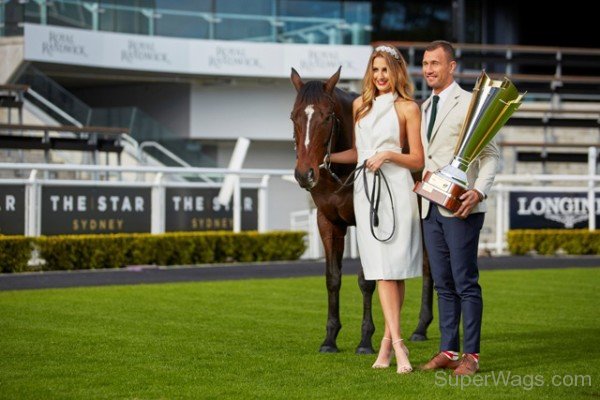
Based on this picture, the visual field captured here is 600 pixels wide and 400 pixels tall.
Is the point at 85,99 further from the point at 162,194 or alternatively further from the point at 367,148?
the point at 367,148

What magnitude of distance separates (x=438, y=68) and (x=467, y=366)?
1680 millimetres

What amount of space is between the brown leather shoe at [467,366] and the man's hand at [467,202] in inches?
30.9

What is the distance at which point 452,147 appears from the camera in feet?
20.8

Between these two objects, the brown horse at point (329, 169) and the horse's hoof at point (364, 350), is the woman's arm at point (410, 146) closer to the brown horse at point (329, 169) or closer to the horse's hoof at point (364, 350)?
the brown horse at point (329, 169)

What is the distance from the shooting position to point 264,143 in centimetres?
3378

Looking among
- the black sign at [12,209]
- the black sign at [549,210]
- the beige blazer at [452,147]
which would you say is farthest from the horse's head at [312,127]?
the black sign at [549,210]

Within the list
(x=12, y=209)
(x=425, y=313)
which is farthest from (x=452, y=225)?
(x=12, y=209)

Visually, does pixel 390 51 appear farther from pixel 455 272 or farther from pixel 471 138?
pixel 455 272

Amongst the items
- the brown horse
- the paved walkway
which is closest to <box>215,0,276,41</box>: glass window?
the paved walkway

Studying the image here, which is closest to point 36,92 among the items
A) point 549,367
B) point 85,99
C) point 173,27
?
point 173,27

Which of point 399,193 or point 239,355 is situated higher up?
point 399,193

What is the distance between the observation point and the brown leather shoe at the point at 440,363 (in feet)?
20.8

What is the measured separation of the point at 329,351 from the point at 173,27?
22.2 metres

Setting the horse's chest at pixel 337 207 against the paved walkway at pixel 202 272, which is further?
the paved walkway at pixel 202 272
